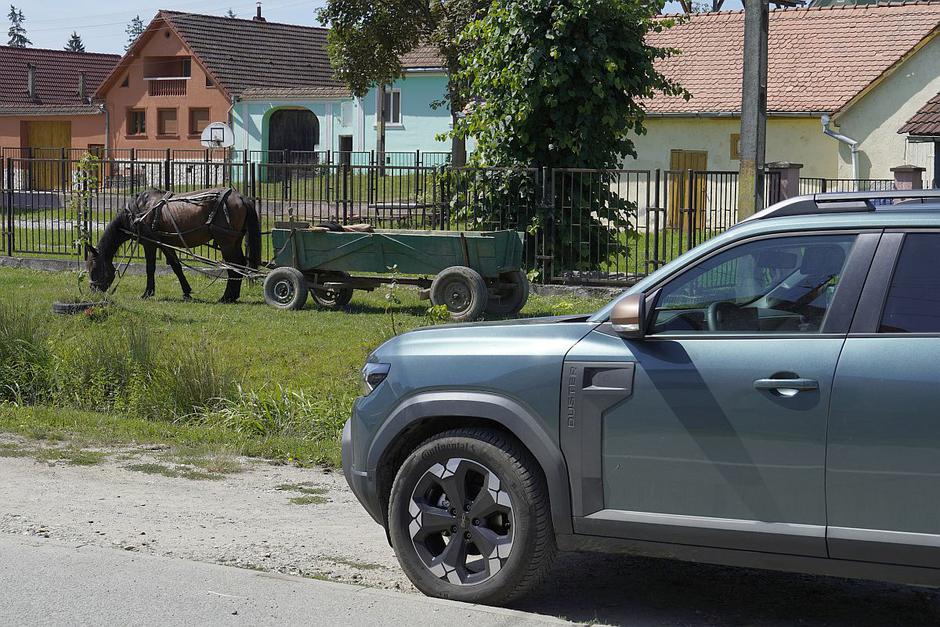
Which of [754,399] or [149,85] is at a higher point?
A: [149,85]

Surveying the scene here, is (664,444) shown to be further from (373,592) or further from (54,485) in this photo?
(54,485)

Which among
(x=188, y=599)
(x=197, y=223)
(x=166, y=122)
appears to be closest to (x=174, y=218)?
(x=197, y=223)

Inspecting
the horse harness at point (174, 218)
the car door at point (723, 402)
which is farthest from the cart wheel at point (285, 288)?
the car door at point (723, 402)

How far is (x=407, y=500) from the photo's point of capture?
591 centimetres

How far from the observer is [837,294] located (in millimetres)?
5094

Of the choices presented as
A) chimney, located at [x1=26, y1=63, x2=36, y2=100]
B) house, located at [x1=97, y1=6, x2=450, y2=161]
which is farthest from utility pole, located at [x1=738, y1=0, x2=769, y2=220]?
chimney, located at [x1=26, y1=63, x2=36, y2=100]

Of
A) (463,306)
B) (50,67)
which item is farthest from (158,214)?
(50,67)

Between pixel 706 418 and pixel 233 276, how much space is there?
522 inches

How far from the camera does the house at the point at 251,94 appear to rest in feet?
166

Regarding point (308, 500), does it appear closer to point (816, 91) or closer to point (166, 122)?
point (816, 91)

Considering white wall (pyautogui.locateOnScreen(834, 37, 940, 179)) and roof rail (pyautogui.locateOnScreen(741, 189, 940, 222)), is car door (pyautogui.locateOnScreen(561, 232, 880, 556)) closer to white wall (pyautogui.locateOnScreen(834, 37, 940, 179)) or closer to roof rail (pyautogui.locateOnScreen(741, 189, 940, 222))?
roof rail (pyautogui.locateOnScreen(741, 189, 940, 222))

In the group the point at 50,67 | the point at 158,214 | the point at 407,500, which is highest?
the point at 50,67

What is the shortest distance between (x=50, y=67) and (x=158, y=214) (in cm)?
5203

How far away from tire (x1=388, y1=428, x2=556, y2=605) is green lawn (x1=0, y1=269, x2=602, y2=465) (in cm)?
344
